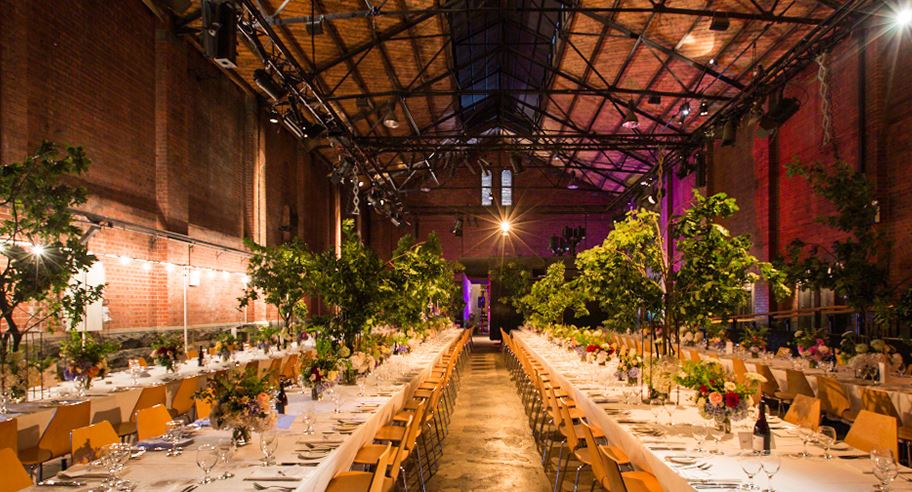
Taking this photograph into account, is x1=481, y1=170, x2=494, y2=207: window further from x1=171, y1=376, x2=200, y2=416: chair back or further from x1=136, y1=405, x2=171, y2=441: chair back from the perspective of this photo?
x1=136, y1=405, x2=171, y2=441: chair back

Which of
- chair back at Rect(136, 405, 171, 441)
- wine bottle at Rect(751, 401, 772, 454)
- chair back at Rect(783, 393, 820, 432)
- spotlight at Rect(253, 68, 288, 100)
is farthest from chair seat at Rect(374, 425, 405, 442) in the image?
spotlight at Rect(253, 68, 288, 100)

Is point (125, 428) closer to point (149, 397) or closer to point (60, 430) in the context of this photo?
point (149, 397)

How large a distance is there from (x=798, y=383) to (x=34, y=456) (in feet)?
22.6

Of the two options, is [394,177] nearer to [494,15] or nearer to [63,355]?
[494,15]

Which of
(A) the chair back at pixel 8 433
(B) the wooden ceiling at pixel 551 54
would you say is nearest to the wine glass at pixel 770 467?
(A) the chair back at pixel 8 433

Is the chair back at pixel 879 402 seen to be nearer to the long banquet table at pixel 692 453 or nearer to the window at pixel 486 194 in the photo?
the long banquet table at pixel 692 453

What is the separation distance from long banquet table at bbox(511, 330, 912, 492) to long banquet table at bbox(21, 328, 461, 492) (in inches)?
68.9

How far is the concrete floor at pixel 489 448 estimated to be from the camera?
5.32m

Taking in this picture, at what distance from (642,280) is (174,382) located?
4.87 metres

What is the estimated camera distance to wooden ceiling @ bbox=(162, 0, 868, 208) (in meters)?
9.22

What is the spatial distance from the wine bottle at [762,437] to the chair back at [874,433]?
97 cm

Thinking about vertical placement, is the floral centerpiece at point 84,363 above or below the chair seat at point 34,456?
above

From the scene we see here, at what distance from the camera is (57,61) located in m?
7.04

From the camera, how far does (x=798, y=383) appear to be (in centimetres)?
623
